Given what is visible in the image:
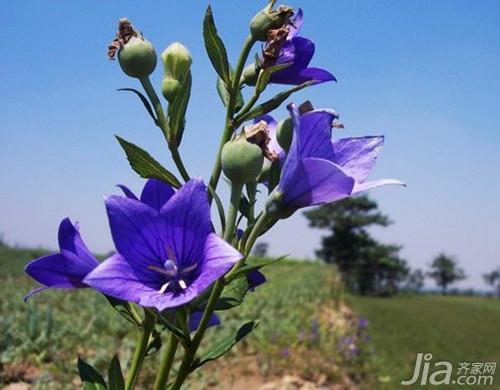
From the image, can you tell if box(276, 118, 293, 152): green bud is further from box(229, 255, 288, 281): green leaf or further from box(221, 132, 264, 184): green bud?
box(229, 255, 288, 281): green leaf

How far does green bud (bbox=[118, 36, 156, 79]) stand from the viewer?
3.61 feet

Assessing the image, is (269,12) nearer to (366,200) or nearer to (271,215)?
(271,215)

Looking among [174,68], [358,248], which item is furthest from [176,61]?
[358,248]

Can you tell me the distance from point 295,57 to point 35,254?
12673 mm

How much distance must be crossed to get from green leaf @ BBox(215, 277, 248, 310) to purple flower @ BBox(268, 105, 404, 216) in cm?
17

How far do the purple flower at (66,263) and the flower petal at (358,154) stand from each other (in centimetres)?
47

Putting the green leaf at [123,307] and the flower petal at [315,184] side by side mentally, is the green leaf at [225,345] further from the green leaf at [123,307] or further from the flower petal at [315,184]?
the flower petal at [315,184]

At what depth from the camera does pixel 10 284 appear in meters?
6.46

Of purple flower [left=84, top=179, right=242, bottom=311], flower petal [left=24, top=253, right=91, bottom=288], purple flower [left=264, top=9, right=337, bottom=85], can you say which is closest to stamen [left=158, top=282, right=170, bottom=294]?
purple flower [left=84, top=179, right=242, bottom=311]

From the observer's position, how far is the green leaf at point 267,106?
111 cm

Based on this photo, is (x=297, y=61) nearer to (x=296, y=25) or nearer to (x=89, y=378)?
(x=296, y=25)

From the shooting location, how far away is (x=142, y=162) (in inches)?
41.1

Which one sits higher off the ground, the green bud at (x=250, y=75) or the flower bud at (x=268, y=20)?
the flower bud at (x=268, y=20)

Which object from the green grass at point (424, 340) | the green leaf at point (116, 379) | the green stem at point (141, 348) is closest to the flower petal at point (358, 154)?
the green stem at point (141, 348)
